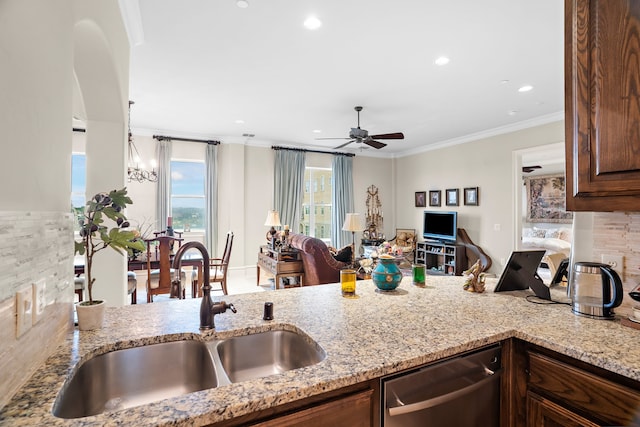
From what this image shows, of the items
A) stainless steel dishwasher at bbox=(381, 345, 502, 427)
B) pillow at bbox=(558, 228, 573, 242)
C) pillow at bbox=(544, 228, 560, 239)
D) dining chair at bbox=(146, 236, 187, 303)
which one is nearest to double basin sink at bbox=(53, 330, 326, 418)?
stainless steel dishwasher at bbox=(381, 345, 502, 427)

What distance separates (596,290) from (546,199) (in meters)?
8.24

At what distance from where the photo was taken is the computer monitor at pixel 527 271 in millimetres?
1713

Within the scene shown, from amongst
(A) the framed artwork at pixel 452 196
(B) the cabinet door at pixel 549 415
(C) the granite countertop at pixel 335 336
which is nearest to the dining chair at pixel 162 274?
(C) the granite countertop at pixel 335 336

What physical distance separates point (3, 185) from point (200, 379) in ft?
2.81

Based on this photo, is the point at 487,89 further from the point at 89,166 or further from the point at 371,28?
the point at 89,166

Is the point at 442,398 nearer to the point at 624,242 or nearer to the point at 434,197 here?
the point at 624,242

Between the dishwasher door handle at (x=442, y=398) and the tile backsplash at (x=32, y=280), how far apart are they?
3.42 ft

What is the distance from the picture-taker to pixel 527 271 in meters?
1.76

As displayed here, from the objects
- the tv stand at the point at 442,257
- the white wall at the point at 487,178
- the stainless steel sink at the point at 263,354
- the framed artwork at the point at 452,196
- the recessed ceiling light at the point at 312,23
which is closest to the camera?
the stainless steel sink at the point at 263,354

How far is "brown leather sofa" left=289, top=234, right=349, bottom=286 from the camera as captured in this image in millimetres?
4074

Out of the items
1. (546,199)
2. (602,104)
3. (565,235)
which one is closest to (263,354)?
(602,104)

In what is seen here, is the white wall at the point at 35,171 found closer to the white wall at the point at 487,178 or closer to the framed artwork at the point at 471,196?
the white wall at the point at 487,178

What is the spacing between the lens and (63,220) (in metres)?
1.15

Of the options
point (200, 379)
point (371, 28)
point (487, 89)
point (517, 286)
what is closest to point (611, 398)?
point (517, 286)
